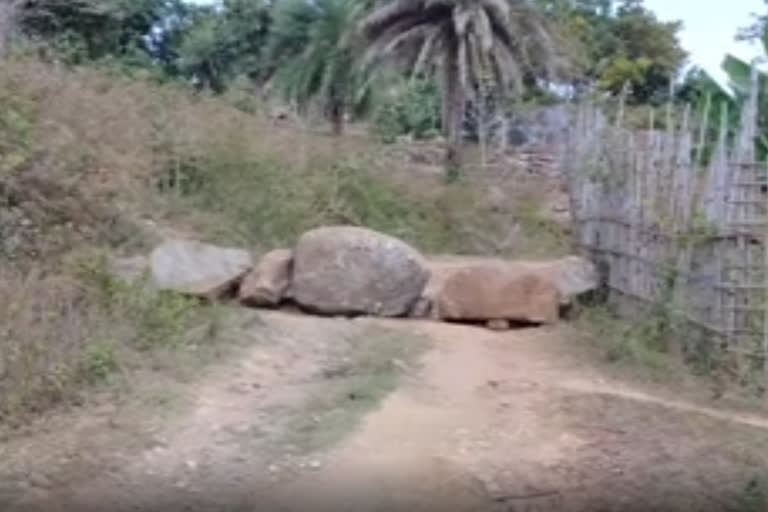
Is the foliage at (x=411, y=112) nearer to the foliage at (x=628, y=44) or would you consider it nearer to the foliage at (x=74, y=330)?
the foliage at (x=628, y=44)

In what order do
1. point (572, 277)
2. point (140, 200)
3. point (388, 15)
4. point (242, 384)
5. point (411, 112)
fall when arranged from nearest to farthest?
point (242, 384) < point (572, 277) < point (140, 200) < point (388, 15) < point (411, 112)

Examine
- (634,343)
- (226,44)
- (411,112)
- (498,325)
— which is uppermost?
(226,44)

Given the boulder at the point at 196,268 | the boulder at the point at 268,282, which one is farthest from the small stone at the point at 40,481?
the boulder at the point at 268,282

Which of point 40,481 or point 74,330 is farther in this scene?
point 74,330

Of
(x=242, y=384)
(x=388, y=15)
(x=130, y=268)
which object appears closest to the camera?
(x=242, y=384)

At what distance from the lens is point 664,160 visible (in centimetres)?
762

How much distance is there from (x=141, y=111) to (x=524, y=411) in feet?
22.4

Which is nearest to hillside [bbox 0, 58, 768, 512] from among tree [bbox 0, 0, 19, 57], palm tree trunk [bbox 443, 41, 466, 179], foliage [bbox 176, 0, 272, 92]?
tree [bbox 0, 0, 19, 57]

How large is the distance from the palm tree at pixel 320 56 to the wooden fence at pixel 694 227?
31.4 ft

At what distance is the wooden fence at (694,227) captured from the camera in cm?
638

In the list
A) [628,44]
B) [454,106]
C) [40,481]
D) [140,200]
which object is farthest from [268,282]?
[628,44]

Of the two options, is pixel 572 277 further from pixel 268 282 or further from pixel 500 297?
pixel 268 282

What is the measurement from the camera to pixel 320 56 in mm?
18891

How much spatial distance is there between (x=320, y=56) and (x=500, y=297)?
1119 cm
